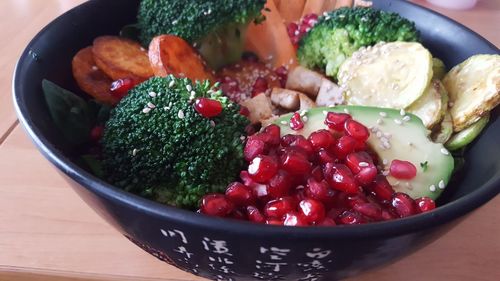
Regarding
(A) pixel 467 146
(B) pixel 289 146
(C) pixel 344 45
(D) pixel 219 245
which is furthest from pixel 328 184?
(C) pixel 344 45

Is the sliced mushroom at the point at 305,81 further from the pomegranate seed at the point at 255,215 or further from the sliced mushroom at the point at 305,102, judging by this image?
the pomegranate seed at the point at 255,215

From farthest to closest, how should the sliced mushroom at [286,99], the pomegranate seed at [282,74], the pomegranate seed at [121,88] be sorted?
the pomegranate seed at [282,74]
the sliced mushroom at [286,99]
the pomegranate seed at [121,88]

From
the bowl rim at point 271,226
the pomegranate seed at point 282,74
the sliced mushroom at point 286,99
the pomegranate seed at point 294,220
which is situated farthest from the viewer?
the pomegranate seed at point 282,74

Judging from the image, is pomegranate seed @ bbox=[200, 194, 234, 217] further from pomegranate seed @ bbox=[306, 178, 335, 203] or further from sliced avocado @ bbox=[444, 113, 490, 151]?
sliced avocado @ bbox=[444, 113, 490, 151]

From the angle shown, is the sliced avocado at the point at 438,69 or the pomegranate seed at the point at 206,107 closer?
the pomegranate seed at the point at 206,107

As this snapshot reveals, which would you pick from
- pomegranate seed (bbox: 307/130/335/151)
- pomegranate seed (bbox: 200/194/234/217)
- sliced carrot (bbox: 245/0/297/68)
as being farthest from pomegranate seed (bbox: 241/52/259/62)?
pomegranate seed (bbox: 200/194/234/217)

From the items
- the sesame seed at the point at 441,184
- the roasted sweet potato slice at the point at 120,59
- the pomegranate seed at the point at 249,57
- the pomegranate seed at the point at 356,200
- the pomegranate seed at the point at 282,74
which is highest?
the roasted sweet potato slice at the point at 120,59

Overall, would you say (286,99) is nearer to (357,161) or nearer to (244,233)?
(357,161)

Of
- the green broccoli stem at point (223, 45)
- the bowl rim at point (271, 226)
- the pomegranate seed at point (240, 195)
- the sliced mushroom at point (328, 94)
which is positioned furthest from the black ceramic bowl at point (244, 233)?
the green broccoli stem at point (223, 45)
